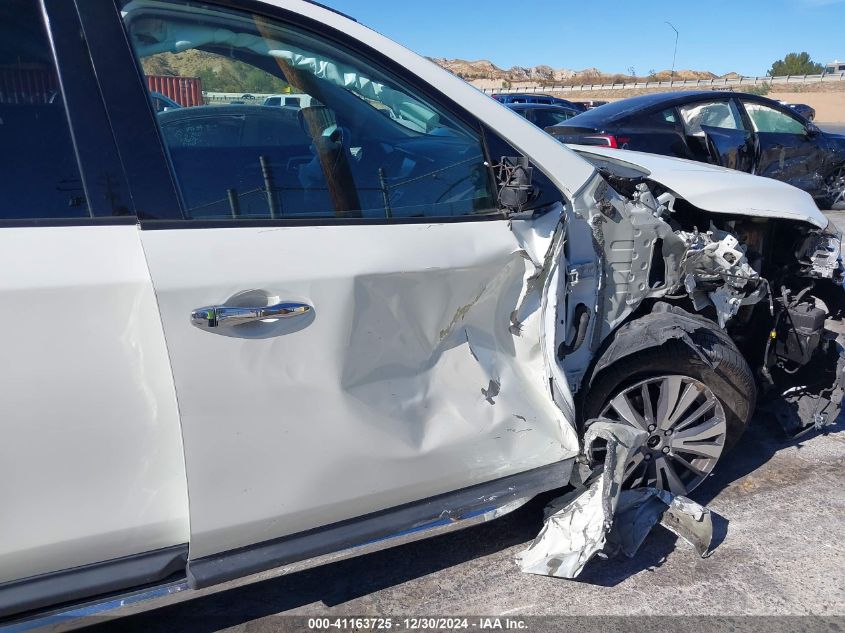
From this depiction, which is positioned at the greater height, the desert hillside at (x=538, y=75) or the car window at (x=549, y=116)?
the desert hillside at (x=538, y=75)

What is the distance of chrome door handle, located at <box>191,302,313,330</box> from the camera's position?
1.76 m

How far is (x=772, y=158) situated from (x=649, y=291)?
22.9ft

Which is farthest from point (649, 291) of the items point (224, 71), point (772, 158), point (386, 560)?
point (772, 158)

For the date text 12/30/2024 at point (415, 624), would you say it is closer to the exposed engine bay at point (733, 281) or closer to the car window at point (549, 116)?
the exposed engine bay at point (733, 281)

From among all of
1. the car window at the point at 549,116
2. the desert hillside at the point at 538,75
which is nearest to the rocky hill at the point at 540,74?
the desert hillside at the point at 538,75

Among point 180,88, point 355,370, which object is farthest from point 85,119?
point 355,370

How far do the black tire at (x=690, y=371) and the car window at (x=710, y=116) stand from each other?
592 cm

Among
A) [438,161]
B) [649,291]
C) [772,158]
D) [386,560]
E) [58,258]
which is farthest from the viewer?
[772,158]

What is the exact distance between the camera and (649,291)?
2.87 m

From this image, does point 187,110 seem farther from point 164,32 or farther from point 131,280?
point 131,280

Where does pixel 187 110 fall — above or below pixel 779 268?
above

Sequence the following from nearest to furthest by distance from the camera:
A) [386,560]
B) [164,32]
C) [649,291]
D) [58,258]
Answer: [58,258], [164,32], [386,560], [649,291]

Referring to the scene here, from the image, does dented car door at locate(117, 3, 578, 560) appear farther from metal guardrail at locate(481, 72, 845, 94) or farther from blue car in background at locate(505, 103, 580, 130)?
metal guardrail at locate(481, 72, 845, 94)

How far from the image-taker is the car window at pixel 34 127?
Answer: 173cm
